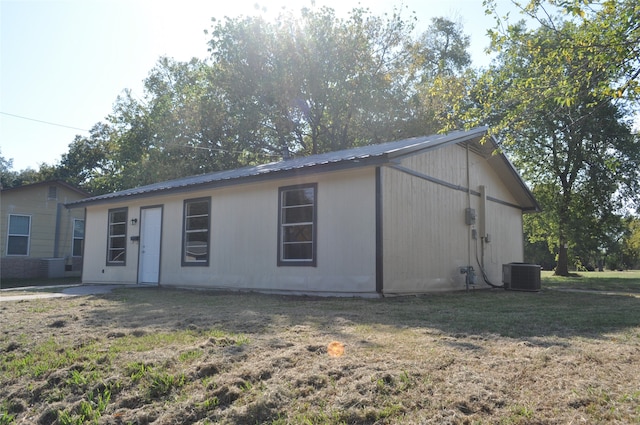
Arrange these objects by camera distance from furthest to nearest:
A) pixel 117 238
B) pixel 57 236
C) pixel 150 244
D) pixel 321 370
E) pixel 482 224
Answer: pixel 57 236
pixel 117 238
pixel 150 244
pixel 482 224
pixel 321 370

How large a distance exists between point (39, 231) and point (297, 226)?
A: 46.2 ft

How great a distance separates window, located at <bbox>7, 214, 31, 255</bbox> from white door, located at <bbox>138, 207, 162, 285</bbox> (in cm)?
859

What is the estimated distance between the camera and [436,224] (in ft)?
34.5

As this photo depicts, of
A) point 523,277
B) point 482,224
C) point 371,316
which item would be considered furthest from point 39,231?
point 523,277

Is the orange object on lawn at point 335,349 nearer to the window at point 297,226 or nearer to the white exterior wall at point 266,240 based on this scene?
the white exterior wall at point 266,240

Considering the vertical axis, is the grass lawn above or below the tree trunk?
below

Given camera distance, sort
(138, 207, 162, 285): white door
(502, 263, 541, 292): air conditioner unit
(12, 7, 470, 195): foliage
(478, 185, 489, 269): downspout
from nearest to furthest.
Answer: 1. (502, 263, 541, 292): air conditioner unit
2. (478, 185, 489, 269): downspout
3. (138, 207, 162, 285): white door
4. (12, 7, 470, 195): foliage

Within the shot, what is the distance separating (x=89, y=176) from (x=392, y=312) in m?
36.5

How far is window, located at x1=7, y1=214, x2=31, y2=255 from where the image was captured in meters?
18.1

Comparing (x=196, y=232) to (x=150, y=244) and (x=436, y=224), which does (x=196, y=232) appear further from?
(x=436, y=224)

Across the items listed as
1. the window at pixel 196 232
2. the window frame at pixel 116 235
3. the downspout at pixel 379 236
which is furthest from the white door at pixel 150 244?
the downspout at pixel 379 236

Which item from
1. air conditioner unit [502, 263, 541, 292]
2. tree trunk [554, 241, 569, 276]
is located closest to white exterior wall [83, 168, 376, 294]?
air conditioner unit [502, 263, 541, 292]

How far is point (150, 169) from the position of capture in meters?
24.2

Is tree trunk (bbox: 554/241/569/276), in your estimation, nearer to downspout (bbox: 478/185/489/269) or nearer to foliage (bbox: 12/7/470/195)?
foliage (bbox: 12/7/470/195)
